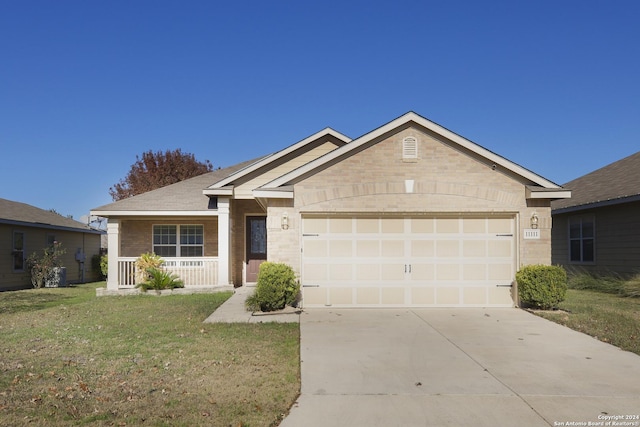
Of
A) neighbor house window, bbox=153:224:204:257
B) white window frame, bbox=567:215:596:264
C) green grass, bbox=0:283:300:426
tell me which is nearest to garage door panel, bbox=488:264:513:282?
green grass, bbox=0:283:300:426

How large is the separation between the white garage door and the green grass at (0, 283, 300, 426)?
2.68 metres

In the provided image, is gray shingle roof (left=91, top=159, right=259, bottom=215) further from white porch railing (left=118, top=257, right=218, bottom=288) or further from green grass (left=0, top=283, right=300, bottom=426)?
green grass (left=0, top=283, right=300, bottom=426)

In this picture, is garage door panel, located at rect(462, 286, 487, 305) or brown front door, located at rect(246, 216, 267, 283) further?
brown front door, located at rect(246, 216, 267, 283)

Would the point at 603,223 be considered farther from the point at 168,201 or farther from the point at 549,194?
the point at 168,201

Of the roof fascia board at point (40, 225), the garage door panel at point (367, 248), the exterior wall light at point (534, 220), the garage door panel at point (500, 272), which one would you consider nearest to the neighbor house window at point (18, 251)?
the roof fascia board at point (40, 225)

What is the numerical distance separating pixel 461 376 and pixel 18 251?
826 inches

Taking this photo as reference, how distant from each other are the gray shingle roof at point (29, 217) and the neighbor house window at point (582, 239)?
895 inches

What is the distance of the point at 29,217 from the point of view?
74.0ft

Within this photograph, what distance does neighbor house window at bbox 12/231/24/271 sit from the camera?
21156mm

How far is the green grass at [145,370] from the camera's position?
17.1 ft

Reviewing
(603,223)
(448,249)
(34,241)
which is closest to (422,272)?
(448,249)

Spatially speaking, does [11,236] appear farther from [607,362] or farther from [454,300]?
[607,362]

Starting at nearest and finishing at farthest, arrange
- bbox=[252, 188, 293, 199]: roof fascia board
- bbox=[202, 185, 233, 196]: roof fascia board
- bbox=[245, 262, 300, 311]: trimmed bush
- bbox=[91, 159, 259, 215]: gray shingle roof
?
bbox=[245, 262, 300, 311]: trimmed bush, bbox=[252, 188, 293, 199]: roof fascia board, bbox=[202, 185, 233, 196]: roof fascia board, bbox=[91, 159, 259, 215]: gray shingle roof

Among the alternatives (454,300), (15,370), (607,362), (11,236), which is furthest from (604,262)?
(11,236)
